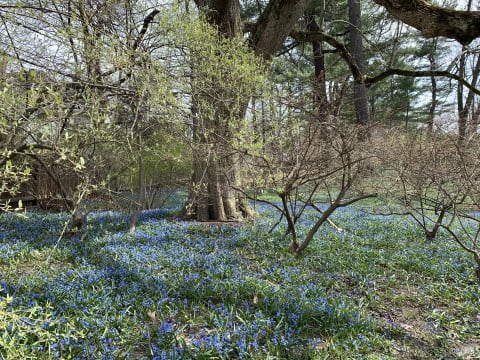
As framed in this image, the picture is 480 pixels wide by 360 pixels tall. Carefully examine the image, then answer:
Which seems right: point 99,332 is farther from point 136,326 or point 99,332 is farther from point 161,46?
point 161,46

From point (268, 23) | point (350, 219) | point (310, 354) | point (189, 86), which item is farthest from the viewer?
point (350, 219)

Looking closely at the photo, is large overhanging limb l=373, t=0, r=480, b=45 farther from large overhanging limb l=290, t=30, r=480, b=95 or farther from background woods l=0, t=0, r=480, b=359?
large overhanging limb l=290, t=30, r=480, b=95

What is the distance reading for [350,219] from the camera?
7.61m

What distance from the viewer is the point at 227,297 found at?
3.22 meters

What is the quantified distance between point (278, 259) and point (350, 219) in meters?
3.87

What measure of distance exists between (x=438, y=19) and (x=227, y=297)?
3.69m

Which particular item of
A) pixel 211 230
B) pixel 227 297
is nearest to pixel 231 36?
pixel 211 230

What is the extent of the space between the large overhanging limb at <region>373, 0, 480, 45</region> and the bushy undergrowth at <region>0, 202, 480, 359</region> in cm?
282

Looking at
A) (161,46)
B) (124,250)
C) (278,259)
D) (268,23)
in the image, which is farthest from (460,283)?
(268,23)

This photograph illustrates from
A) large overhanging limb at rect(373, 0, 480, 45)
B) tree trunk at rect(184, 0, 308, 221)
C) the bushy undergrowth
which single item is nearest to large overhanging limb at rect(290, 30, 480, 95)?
tree trunk at rect(184, 0, 308, 221)

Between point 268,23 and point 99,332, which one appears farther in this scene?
point 268,23

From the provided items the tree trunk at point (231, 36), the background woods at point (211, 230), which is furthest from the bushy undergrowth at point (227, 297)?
the tree trunk at point (231, 36)

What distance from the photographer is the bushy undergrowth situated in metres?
2.44

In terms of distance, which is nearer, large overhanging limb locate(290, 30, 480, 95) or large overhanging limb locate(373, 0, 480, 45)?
large overhanging limb locate(373, 0, 480, 45)
